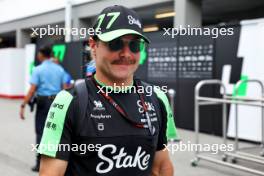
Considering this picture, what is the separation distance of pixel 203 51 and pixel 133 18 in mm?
6968

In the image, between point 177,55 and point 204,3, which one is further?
point 204,3

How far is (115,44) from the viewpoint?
1.38 m

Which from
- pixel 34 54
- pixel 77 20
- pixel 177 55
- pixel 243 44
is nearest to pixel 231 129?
pixel 243 44

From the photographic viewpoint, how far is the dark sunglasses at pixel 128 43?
138 centimetres

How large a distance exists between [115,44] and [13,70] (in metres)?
16.3

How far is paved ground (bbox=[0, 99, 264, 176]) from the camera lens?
5.33 m

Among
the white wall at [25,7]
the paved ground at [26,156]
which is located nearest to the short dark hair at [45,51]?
the paved ground at [26,156]

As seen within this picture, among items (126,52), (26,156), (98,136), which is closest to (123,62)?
(126,52)

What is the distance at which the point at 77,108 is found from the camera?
4.51 ft

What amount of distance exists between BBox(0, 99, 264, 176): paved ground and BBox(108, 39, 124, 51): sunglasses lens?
4.06m

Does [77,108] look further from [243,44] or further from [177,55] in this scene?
[177,55]

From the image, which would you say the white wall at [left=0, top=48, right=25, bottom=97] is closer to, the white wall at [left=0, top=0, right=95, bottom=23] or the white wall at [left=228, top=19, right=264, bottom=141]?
the white wall at [left=0, top=0, right=95, bottom=23]

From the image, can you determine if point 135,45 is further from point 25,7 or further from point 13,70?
point 25,7

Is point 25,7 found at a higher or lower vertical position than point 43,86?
higher
